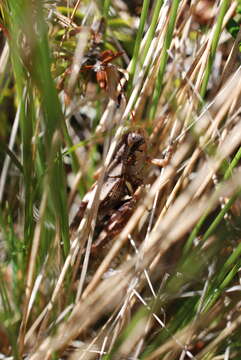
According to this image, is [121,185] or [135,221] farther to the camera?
[121,185]

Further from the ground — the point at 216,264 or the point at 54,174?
the point at 54,174

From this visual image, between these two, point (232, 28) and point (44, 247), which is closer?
point (44, 247)

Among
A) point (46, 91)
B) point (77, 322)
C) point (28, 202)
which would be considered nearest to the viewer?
point (46, 91)

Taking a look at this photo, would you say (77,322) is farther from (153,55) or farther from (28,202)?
(153,55)

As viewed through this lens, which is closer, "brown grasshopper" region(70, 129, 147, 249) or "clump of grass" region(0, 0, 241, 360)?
"clump of grass" region(0, 0, 241, 360)

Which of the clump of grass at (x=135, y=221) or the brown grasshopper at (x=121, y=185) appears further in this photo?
the brown grasshopper at (x=121, y=185)

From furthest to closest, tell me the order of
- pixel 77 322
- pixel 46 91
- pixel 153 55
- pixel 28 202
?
pixel 153 55 < pixel 28 202 < pixel 77 322 < pixel 46 91

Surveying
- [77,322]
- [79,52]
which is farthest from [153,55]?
[77,322]

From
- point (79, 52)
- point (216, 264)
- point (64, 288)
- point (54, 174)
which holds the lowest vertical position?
point (64, 288)
